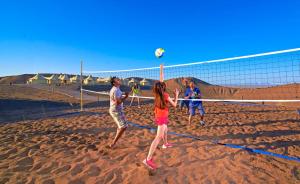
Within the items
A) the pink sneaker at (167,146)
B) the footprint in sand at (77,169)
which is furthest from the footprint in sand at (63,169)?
the pink sneaker at (167,146)

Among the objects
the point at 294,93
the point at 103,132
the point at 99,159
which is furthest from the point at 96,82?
the point at 99,159

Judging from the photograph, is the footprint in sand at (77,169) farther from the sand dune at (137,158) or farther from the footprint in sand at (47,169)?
the footprint in sand at (47,169)

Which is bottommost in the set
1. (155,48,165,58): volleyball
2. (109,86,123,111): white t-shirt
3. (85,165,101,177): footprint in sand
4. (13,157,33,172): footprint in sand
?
(85,165,101,177): footprint in sand

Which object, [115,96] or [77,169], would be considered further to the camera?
[115,96]

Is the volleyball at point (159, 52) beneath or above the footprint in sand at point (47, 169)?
above

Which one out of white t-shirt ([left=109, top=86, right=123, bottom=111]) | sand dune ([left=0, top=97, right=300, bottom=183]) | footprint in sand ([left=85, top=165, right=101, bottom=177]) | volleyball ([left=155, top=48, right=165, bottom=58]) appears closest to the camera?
sand dune ([left=0, top=97, right=300, bottom=183])

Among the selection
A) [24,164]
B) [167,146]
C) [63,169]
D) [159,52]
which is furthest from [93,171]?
[159,52]

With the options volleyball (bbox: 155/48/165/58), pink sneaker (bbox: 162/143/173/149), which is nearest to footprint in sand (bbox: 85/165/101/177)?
pink sneaker (bbox: 162/143/173/149)

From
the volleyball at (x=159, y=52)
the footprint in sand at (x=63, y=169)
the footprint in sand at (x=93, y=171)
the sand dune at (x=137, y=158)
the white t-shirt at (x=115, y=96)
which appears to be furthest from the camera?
the volleyball at (x=159, y=52)

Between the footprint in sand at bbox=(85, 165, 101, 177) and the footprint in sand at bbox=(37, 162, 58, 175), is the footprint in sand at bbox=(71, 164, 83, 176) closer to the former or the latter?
the footprint in sand at bbox=(85, 165, 101, 177)

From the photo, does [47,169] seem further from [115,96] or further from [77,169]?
[115,96]

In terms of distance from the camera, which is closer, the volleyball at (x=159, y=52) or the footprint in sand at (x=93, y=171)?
the footprint in sand at (x=93, y=171)

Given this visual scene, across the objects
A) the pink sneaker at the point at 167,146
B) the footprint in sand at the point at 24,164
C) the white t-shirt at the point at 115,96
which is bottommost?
the footprint in sand at the point at 24,164

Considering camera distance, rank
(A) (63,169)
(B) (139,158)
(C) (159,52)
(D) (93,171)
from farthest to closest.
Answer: (C) (159,52) < (B) (139,158) < (A) (63,169) < (D) (93,171)
